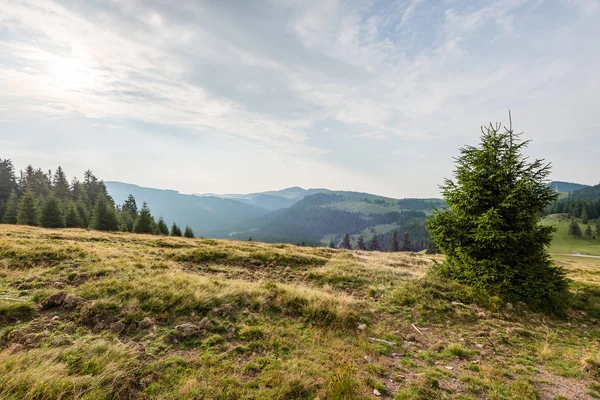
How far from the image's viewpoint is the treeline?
42781 millimetres

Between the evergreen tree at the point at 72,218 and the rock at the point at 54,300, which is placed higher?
the evergreen tree at the point at 72,218

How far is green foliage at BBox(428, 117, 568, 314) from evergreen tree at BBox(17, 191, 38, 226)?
6189 centimetres

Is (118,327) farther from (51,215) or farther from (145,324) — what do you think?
(51,215)

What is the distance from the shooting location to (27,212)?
43.7 metres

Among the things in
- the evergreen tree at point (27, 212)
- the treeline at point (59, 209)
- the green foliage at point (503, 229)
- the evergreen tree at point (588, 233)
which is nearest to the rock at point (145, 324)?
the green foliage at point (503, 229)

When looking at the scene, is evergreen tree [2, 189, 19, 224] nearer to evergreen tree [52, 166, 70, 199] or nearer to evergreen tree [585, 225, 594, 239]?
evergreen tree [52, 166, 70, 199]

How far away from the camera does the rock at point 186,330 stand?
6.99m

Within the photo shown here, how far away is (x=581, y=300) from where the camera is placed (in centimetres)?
1228

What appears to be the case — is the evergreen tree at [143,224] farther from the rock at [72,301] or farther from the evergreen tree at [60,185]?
the rock at [72,301]

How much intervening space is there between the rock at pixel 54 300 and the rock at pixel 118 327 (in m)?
2.33

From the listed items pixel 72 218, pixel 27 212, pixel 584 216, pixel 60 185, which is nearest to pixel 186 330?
pixel 72 218

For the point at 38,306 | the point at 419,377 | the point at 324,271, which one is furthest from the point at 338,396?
the point at 324,271

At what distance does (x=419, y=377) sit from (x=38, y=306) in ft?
35.8

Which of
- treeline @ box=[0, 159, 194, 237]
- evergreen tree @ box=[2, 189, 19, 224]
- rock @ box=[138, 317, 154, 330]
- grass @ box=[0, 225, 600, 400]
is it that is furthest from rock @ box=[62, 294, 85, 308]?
evergreen tree @ box=[2, 189, 19, 224]
